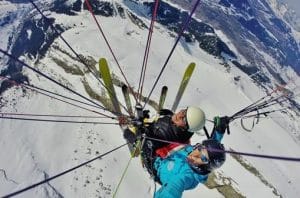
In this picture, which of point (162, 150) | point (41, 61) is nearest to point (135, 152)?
point (162, 150)

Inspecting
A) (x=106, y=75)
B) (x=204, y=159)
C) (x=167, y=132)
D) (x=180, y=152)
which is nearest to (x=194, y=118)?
(x=180, y=152)

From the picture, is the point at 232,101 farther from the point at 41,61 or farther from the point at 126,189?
the point at 126,189

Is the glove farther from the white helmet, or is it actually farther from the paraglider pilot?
the white helmet

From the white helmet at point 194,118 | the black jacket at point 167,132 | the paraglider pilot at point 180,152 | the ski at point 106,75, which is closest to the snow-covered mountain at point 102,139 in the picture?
the ski at point 106,75

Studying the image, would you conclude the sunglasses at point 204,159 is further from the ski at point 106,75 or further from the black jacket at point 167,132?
the ski at point 106,75

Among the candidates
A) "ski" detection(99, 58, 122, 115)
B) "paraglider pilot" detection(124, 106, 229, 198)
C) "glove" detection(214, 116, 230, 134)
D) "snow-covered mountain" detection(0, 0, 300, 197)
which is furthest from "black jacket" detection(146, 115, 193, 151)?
"snow-covered mountain" detection(0, 0, 300, 197)

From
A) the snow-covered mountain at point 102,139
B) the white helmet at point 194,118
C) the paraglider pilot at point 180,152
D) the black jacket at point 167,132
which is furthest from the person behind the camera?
the snow-covered mountain at point 102,139

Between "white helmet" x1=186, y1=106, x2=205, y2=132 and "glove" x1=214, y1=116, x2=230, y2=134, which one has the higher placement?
"white helmet" x1=186, y1=106, x2=205, y2=132

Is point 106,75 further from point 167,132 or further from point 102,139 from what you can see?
point 102,139
